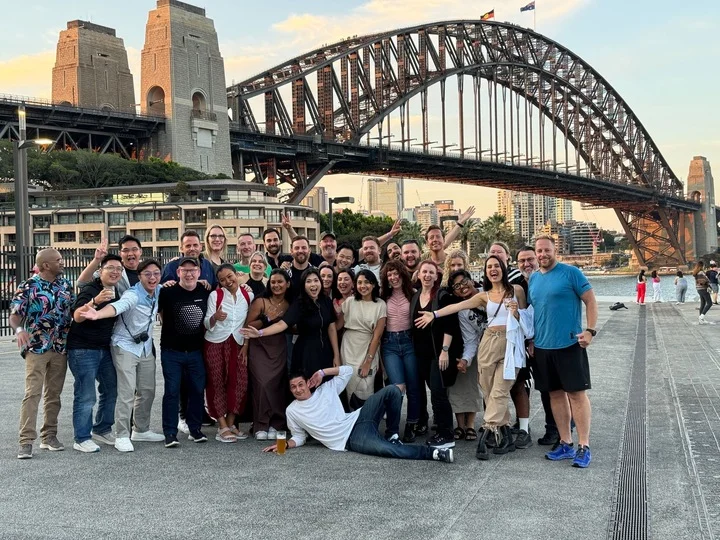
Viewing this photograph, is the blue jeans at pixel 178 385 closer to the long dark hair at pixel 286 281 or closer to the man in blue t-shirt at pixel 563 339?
the long dark hair at pixel 286 281

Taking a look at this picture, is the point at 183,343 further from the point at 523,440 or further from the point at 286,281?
the point at 523,440

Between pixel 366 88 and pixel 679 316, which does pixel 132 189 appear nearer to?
pixel 366 88

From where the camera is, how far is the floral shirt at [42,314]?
5945 mm

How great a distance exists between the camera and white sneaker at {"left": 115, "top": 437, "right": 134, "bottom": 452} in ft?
19.7

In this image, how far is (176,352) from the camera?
6309 millimetres

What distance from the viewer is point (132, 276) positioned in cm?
660

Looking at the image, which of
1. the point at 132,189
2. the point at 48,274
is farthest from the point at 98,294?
the point at 132,189

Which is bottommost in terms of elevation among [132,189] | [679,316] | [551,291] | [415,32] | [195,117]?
[679,316]

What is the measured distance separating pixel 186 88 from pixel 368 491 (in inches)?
2347

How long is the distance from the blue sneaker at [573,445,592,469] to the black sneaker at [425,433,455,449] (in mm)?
965

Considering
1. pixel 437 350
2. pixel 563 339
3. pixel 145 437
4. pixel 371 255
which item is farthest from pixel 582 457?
pixel 145 437

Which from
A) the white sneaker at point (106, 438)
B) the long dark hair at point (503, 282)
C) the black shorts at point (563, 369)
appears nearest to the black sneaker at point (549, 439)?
the black shorts at point (563, 369)

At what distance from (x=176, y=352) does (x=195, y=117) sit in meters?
56.9

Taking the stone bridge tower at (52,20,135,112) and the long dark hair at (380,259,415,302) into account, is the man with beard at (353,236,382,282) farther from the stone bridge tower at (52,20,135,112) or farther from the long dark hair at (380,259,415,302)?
the stone bridge tower at (52,20,135,112)
